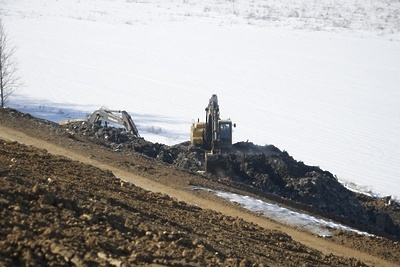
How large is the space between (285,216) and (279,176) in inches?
249

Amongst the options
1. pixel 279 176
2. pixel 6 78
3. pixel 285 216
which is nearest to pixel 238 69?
pixel 6 78

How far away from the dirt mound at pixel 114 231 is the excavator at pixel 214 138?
7.38 m

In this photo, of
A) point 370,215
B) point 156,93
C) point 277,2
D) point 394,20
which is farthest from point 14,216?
point 277,2

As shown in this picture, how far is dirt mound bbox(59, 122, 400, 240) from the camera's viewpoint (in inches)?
824

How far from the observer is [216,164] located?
21.9 meters

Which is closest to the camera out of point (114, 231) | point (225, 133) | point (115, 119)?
point (114, 231)

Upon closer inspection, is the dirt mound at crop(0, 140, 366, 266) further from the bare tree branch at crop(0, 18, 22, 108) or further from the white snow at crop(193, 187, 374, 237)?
the bare tree branch at crop(0, 18, 22, 108)

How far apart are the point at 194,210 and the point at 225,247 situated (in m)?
4.06

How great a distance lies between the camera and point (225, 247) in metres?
10.4

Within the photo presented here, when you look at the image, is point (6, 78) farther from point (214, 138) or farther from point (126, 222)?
point (126, 222)

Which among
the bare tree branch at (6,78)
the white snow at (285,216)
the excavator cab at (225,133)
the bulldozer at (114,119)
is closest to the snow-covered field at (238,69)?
the bare tree branch at (6,78)

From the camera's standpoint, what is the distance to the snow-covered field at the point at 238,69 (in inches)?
1330

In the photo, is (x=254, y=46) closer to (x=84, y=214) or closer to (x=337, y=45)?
(x=337, y=45)

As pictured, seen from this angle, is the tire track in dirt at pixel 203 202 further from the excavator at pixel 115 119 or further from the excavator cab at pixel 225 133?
the excavator cab at pixel 225 133
